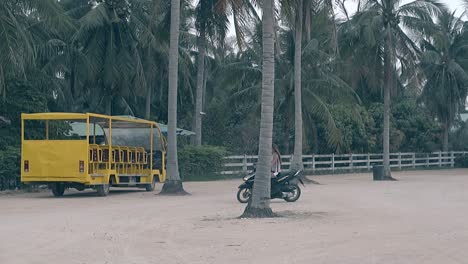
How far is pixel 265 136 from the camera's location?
1659 cm

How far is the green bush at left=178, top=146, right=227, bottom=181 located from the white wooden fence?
108cm

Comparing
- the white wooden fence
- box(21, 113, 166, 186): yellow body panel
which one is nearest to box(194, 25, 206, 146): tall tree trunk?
the white wooden fence

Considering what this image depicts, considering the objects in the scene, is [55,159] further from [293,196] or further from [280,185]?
[293,196]

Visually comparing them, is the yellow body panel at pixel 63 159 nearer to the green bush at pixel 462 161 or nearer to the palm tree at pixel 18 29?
the palm tree at pixel 18 29

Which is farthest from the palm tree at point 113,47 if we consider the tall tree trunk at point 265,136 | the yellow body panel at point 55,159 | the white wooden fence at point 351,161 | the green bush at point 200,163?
the tall tree trunk at point 265,136

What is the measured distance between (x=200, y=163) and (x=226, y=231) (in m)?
21.3

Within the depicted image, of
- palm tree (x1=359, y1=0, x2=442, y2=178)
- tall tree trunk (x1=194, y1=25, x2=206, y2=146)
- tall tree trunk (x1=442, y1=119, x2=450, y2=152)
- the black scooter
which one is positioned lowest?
the black scooter

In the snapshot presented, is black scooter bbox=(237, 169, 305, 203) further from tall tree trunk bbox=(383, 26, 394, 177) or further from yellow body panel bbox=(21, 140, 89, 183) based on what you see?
tall tree trunk bbox=(383, 26, 394, 177)

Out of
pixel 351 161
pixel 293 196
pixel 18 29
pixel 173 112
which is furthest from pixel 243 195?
pixel 351 161

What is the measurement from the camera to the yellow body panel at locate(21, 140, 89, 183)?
74.4 ft

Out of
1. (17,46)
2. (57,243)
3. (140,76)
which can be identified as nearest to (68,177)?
(17,46)

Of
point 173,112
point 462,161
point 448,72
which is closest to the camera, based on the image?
point 173,112

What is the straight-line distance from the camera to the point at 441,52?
53.1m

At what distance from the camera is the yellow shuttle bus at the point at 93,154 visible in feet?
74.7
